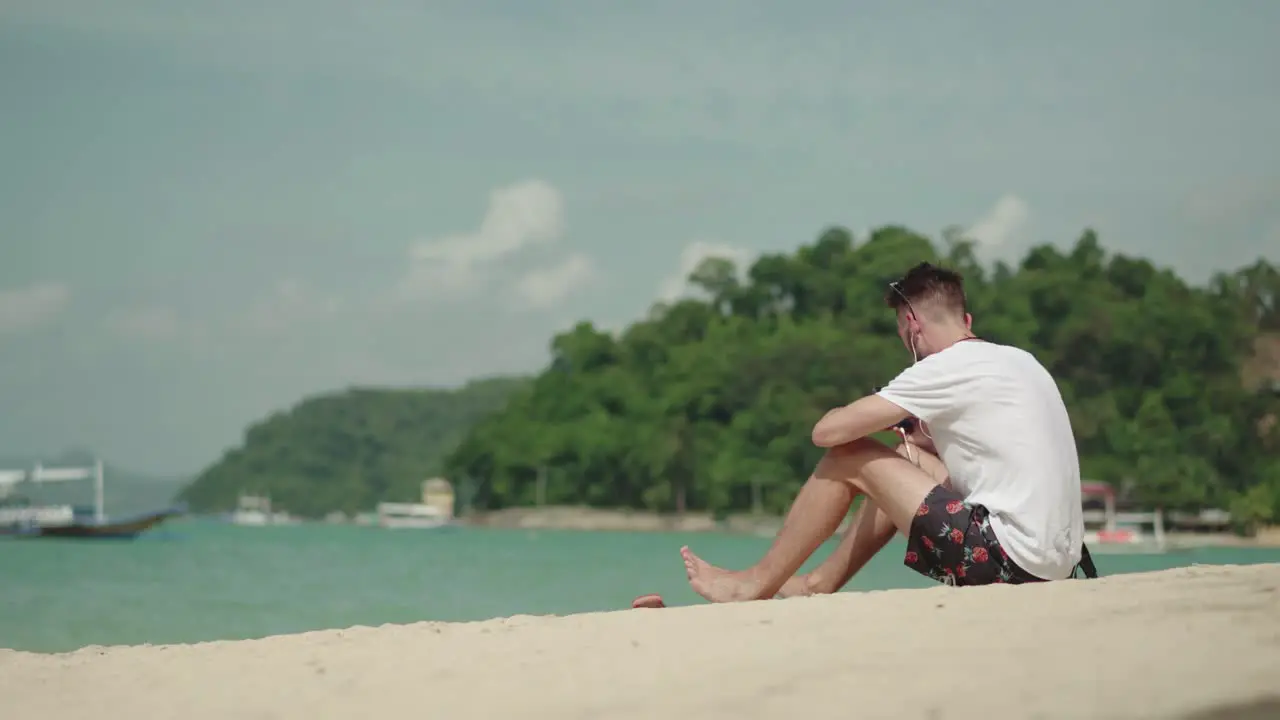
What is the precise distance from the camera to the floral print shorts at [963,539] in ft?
17.1

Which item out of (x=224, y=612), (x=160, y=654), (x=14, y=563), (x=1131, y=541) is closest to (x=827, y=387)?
(x=1131, y=541)

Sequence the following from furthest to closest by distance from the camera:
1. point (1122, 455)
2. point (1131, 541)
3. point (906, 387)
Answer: point (1122, 455) < point (1131, 541) < point (906, 387)

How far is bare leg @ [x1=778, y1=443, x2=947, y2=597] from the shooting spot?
571 centimetres

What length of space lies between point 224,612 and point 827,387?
75.8 meters

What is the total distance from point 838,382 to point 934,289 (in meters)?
90.9

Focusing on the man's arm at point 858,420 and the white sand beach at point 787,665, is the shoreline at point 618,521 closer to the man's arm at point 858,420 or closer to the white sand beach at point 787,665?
the man's arm at point 858,420

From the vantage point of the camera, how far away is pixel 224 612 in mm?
22156

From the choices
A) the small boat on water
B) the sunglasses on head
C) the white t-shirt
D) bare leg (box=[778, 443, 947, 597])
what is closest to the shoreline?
the small boat on water

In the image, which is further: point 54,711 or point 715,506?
point 715,506

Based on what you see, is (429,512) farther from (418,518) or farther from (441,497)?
(441,497)

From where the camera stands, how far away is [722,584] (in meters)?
5.85

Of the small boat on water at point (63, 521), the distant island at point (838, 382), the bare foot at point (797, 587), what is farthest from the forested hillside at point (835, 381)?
the bare foot at point (797, 587)

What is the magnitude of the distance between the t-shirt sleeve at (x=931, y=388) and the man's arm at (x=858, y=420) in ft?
0.15

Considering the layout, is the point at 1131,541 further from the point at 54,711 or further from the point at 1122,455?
the point at 54,711
